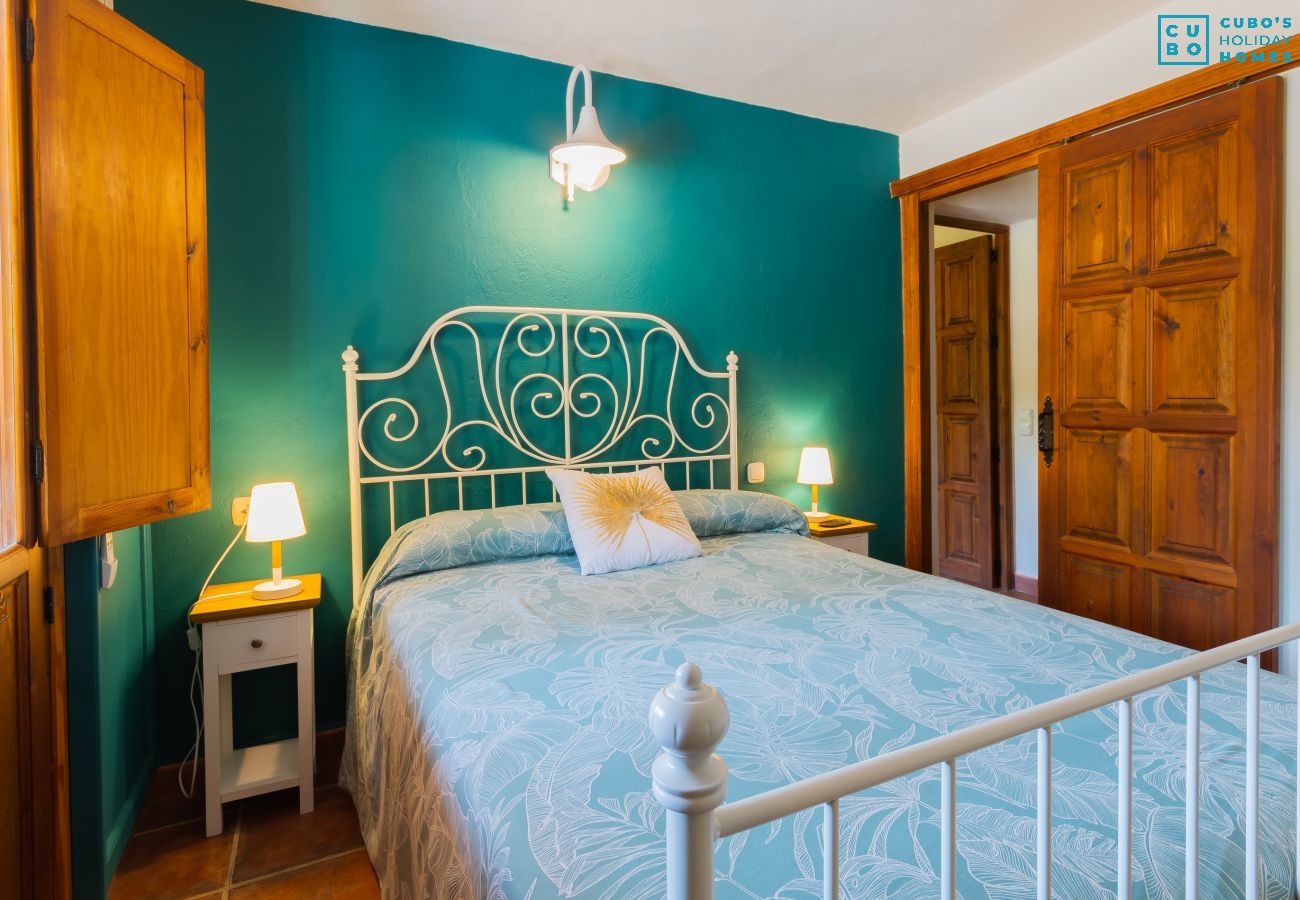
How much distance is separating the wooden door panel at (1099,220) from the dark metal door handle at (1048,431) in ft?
1.67

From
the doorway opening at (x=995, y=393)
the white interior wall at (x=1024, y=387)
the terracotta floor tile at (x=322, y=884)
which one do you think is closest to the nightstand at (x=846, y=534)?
the doorway opening at (x=995, y=393)

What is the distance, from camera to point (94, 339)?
143cm

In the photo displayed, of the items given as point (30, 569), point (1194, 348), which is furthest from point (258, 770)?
point (1194, 348)

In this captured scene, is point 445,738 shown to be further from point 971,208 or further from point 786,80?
point 971,208

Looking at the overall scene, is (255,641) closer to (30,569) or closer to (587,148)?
(30,569)

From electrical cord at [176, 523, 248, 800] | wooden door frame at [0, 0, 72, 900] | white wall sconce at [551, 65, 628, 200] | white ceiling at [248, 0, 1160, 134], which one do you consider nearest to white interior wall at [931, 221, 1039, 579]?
white ceiling at [248, 0, 1160, 134]

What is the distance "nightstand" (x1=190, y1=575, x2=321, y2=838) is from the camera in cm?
200

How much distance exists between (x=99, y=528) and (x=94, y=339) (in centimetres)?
37

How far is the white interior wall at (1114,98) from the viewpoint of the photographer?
86.9 inches

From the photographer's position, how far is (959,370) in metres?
4.44

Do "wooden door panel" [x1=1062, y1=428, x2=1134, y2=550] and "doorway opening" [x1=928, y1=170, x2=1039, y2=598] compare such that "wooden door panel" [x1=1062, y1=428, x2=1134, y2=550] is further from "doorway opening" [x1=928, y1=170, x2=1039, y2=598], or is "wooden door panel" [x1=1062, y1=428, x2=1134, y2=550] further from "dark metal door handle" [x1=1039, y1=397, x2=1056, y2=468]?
"doorway opening" [x1=928, y1=170, x2=1039, y2=598]

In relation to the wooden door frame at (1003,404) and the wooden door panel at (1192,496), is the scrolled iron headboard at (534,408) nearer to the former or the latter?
the wooden door panel at (1192,496)

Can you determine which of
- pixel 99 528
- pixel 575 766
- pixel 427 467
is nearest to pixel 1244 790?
pixel 575 766

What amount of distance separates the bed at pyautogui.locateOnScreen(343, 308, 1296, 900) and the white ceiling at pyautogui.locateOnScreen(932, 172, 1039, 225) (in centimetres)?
227
